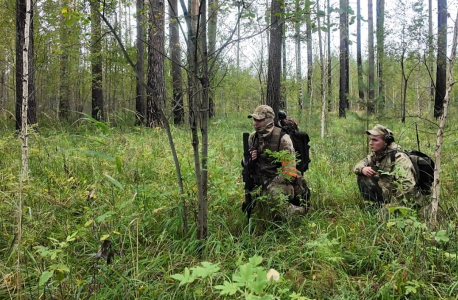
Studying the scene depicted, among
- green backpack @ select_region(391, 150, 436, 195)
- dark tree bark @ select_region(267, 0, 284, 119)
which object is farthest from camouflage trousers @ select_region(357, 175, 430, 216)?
dark tree bark @ select_region(267, 0, 284, 119)

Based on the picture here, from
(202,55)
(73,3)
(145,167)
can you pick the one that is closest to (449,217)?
(202,55)

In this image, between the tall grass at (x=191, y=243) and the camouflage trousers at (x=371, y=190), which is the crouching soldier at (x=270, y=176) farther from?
the camouflage trousers at (x=371, y=190)

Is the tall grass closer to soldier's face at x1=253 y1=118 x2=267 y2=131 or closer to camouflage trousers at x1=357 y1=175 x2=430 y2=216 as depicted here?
camouflage trousers at x1=357 y1=175 x2=430 y2=216

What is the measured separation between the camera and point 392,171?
3217 mm

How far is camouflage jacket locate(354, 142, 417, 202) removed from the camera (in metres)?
3.05

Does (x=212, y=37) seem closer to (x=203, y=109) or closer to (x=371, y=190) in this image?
(x=203, y=109)

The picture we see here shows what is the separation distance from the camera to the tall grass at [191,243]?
6.55ft

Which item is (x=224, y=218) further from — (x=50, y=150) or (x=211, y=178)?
(x=50, y=150)

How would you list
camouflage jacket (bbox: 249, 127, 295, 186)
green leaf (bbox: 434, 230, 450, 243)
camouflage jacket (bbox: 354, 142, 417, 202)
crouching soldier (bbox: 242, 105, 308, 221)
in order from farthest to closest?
camouflage jacket (bbox: 249, 127, 295, 186)
crouching soldier (bbox: 242, 105, 308, 221)
camouflage jacket (bbox: 354, 142, 417, 202)
green leaf (bbox: 434, 230, 450, 243)

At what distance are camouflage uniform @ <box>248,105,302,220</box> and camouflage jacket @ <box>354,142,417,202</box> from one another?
949mm

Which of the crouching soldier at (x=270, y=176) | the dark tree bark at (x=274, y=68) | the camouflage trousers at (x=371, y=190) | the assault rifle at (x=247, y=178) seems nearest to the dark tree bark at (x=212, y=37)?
the assault rifle at (x=247, y=178)

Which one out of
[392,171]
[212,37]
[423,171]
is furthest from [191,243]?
[212,37]

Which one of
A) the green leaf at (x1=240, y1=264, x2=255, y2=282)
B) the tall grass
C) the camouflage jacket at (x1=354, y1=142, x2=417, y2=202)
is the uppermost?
the camouflage jacket at (x1=354, y1=142, x2=417, y2=202)

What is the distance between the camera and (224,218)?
9.91 feet
